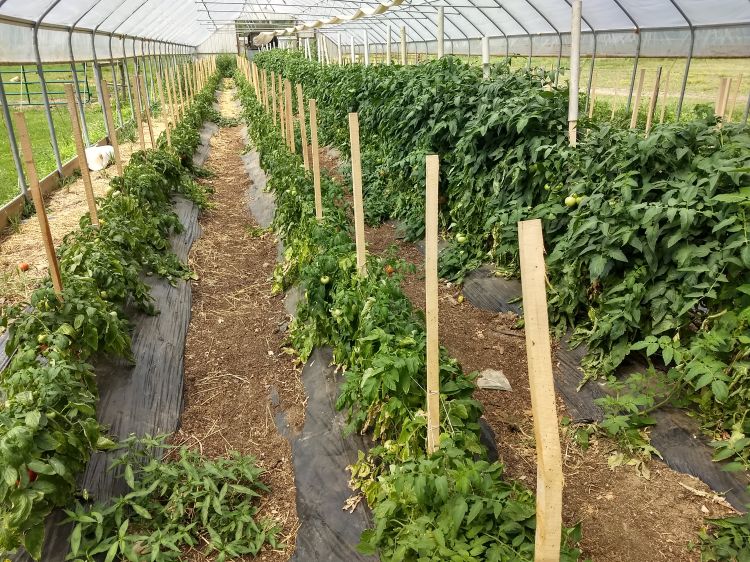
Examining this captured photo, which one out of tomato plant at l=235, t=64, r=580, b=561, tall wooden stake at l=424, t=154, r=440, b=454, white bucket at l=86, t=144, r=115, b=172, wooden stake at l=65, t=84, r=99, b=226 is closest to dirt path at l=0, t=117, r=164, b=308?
white bucket at l=86, t=144, r=115, b=172

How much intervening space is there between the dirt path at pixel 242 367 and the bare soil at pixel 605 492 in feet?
4.22

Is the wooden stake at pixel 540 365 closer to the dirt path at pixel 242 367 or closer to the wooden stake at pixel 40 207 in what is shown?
the dirt path at pixel 242 367

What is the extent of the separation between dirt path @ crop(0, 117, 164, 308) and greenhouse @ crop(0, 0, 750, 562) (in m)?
0.06

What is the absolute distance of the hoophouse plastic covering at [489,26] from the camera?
236 inches

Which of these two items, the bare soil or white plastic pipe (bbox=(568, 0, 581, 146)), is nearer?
the bare soil

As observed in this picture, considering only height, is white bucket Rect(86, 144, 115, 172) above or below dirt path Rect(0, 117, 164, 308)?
above

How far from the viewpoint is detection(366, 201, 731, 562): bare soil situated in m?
2.34

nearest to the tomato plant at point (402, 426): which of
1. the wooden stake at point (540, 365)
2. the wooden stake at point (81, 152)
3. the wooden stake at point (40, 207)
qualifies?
the wooden stake at point (540, 365)

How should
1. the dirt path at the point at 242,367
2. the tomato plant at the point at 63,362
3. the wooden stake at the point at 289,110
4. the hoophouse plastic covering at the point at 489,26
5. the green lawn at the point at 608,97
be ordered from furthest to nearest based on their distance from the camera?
the green lawn at the point at 608,97
the wooden stake at the point at 289,110
the hoophouse plastic covering at the point at 489,26
the dirt path at the point at 242,367
the tomato plant at the point at 63,362

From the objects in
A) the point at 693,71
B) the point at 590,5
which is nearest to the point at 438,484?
the point at 590,5

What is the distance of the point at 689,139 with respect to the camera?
3.11 metres

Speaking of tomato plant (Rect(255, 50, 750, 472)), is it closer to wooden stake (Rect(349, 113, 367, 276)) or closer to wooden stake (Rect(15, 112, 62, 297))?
wooden stake (Rect(349, 113, 367, 276))

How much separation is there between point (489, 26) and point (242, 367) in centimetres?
970

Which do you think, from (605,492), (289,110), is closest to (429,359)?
(605,492)
